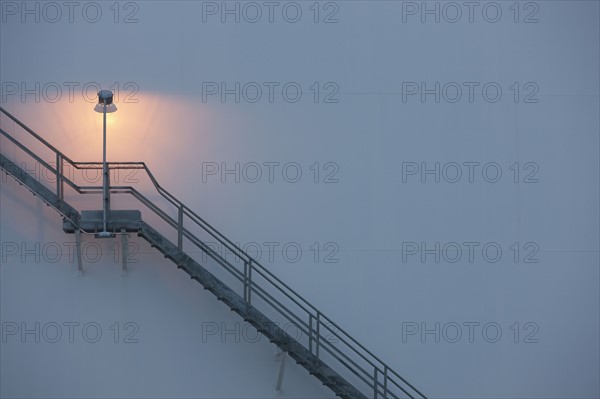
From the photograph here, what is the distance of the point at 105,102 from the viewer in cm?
1256

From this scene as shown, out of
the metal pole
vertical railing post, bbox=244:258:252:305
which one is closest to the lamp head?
the metal pole

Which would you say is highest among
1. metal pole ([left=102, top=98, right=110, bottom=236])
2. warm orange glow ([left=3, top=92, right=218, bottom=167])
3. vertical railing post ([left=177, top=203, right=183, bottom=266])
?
warm orange glow ([left=3, top=92, right=218, bottom=167])

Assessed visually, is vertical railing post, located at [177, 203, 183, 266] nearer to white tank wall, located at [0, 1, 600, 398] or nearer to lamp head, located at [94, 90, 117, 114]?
white tank wall, located at [0, 1, 600, 398]

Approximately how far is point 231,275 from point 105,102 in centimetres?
346

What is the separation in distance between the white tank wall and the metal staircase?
0.30 m

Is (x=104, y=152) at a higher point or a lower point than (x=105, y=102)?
lower

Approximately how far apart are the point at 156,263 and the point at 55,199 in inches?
76.8

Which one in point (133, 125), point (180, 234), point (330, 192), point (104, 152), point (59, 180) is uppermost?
point (133, 125)

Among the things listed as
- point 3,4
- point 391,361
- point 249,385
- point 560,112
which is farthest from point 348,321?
point 3,4

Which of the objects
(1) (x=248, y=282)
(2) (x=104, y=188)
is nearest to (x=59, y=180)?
(2) (x=104, y=188)

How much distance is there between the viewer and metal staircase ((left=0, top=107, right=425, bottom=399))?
12750 millimetres

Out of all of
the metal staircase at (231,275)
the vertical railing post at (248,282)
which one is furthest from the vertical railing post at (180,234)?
the vertical railing post at (248,282)

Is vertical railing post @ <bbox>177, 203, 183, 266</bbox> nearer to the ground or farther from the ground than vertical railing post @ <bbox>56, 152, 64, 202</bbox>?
nearer to the ground

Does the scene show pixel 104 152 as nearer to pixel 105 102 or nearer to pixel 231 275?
pixel 105 102
